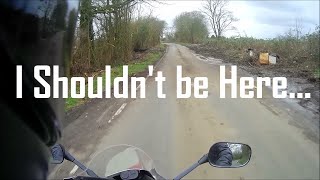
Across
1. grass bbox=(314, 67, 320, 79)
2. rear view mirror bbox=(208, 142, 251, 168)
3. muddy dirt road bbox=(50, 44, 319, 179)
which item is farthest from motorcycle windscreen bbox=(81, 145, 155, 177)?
grass bbox=(314, 67, 320, 79)

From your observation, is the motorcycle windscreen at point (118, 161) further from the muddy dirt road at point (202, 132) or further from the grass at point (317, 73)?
the grass at point (317, 73)

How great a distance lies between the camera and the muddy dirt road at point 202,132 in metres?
5.82

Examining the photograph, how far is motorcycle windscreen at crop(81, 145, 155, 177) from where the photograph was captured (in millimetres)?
2156

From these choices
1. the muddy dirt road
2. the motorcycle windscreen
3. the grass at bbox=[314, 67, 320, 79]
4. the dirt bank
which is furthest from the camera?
the grass at bbox=[314, 67, 320, 79]

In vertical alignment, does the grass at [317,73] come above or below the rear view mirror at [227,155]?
below

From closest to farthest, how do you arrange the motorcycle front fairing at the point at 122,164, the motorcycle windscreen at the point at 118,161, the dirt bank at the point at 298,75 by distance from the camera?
1. the motorcycle front fairing at the point at 122,164
2. the motorcycle windscreen at the point at 118,161
3. the dirt bank at the point at 298,75

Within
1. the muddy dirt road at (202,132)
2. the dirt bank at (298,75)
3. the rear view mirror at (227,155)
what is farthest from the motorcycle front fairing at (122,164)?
the dirt bank at (298,75)

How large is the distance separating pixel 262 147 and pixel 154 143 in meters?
1.64

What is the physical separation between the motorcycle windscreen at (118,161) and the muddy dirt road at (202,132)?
226cm

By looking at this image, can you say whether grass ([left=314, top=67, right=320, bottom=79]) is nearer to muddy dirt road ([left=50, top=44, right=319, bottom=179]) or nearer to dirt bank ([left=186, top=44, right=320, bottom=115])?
dirt bank ([left=186, top=44, right=320, bottom=115])

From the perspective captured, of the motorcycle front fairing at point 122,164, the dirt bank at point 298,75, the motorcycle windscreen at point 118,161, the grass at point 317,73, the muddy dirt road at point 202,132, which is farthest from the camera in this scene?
the grass at point 317,73

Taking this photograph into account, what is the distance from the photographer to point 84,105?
34.8ft

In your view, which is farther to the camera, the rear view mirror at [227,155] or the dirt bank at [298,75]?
the dirt bank at [298,75]

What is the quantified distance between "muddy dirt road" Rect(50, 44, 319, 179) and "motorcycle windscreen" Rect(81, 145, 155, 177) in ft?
7.43
